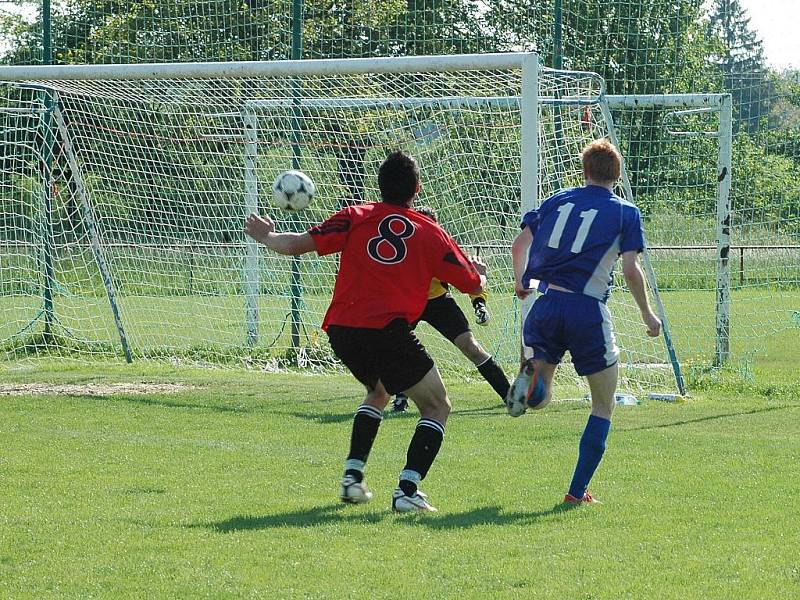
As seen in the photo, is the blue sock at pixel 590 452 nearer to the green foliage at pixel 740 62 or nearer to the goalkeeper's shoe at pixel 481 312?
the goalkeeper's shoe at pixel 481 312

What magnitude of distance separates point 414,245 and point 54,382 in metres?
7.20

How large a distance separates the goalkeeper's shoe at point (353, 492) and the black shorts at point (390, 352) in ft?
1.81

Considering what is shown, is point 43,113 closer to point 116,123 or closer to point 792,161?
point 116,123

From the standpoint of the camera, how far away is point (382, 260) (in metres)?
6.44

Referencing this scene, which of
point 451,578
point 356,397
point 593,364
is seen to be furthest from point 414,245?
point 356,397

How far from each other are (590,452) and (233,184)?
8614 mm

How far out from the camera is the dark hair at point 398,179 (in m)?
6.52

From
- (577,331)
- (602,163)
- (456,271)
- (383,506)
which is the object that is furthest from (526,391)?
(602,163)

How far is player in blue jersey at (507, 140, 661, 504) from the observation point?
6.39m

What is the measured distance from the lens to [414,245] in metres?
6.48

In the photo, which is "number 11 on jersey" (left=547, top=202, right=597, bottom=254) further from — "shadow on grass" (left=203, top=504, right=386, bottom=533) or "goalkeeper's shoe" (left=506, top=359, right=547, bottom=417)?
"shadow on grass" (left=203, top=504, right=386, bottom=533)

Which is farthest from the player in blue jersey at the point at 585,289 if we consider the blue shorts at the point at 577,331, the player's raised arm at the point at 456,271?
the player's raised arm at the point at 456,271

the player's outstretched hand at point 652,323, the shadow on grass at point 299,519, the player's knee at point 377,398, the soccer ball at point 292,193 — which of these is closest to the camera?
the shadow on grass at point 299,519

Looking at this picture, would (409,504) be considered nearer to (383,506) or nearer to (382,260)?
(383,506)
